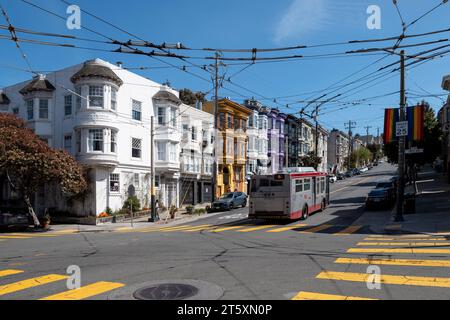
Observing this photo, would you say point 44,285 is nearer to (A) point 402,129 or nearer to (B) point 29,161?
(B) point 29,161

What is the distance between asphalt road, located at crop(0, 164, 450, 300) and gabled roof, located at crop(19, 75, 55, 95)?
59.4 feet

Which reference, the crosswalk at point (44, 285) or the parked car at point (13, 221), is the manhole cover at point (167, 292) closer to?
the crosswalk at point (44, 285)

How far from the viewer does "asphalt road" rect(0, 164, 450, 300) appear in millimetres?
7508

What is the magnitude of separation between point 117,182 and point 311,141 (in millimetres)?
61284

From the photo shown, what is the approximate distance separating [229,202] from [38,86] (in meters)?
18.1

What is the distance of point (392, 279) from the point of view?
26.5ft

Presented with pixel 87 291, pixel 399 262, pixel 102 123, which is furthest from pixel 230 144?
pixel 87 291

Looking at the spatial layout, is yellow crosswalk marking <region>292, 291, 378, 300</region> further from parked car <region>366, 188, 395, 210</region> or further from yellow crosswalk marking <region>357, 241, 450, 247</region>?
parked car <region>366, 188, 395, 210</region>

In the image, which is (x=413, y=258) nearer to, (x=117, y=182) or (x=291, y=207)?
(x=291, y=207)

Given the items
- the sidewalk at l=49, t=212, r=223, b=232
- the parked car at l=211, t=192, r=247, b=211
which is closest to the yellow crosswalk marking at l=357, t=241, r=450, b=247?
the sidewalk at l=49, t=212, r=223, b=232
